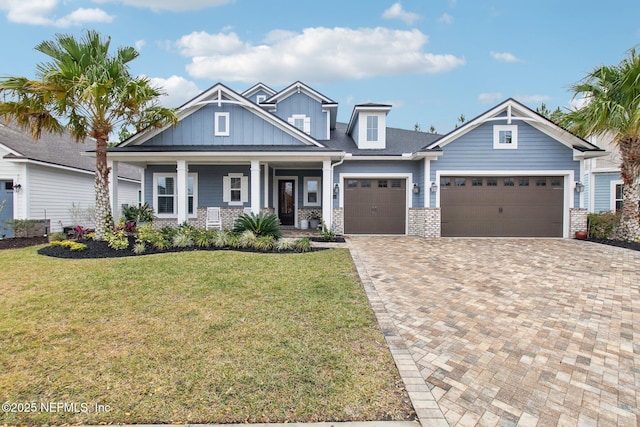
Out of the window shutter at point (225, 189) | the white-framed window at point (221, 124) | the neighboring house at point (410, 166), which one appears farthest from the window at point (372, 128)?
the window shutter at point (225, 189)

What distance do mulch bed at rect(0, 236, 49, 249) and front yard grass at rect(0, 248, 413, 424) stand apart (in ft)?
20.4

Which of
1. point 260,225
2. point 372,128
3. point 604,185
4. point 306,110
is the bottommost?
point 260,225

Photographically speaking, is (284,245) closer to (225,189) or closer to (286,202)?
(225,189)

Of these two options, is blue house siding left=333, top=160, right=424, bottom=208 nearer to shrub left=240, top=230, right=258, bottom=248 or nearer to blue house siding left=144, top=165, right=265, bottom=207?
blue house siding left=144, top=165, right=265, bottom=207

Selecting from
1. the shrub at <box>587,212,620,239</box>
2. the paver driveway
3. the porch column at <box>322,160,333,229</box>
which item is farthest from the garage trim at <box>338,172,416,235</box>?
the shrub at <box>587,212,620,239</box>

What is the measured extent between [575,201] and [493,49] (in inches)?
345

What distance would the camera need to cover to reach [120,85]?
9.07m

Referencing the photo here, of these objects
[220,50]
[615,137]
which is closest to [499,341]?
[615,137]

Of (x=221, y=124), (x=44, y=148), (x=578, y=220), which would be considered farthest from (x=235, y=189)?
(x=578, y=220)

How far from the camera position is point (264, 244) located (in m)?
9.31

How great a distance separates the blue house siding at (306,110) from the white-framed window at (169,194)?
17.8ft

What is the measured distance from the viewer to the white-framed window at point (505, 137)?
12609 mm

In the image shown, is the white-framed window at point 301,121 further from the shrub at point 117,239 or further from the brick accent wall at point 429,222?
the shrub at point 117,239

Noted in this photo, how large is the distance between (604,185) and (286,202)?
16.2 meters
